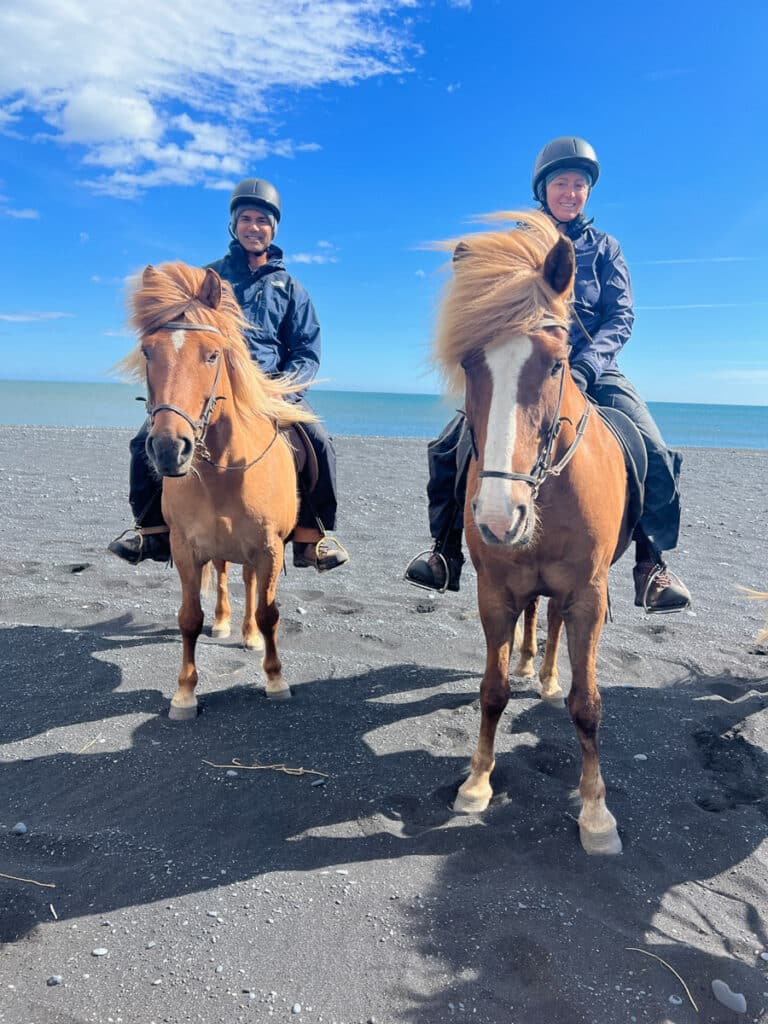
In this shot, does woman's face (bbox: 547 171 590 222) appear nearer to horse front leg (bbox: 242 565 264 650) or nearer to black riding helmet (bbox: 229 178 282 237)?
black riding helmet (bbox: 229 178 282 237)

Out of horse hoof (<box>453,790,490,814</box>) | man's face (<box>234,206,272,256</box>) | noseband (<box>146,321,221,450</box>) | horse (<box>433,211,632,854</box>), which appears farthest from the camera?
man's face (<box>234,206,272,256</box>)

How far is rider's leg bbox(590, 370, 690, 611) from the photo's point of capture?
399 centimetres

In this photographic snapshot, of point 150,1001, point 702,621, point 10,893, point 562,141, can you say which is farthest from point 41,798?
point 702,621

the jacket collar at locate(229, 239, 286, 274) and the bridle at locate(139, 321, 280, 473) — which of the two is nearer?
the bridle at locate(139, 321, 280, 473)

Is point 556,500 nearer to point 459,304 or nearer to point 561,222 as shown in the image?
point 459,304

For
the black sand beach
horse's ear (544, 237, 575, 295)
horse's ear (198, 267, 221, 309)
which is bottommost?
the black sand beach

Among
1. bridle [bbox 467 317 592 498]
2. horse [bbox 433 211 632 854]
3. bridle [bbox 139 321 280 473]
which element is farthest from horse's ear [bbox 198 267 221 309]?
bridle [bbox 467 317 592 498]

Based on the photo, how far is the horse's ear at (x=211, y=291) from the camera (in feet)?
12.9

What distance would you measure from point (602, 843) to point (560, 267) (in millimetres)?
2657

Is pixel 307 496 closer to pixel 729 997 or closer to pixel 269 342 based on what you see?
pixel 269 342

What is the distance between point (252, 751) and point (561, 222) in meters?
4.03

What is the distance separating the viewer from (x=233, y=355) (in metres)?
4.05

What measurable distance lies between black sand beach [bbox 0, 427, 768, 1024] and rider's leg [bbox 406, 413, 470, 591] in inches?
35.7

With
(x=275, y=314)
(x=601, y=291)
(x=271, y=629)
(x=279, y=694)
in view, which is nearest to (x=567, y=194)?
(x=601, y=291)
